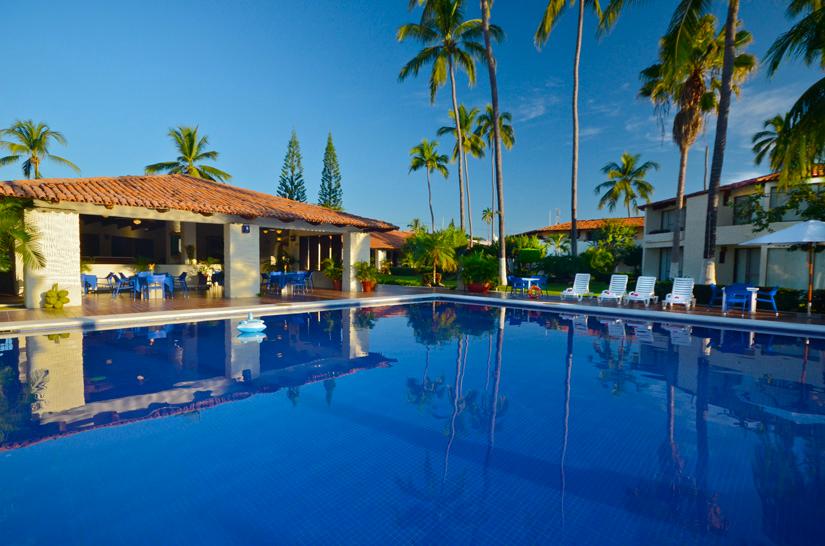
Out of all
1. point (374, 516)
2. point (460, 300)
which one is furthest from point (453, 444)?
point (460, 300)

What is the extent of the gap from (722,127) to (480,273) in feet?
33.0

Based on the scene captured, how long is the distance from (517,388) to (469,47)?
2025cm

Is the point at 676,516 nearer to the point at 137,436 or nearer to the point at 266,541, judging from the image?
the point at 266,541

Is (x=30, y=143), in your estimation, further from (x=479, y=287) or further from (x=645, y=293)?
(x=645, y=293)

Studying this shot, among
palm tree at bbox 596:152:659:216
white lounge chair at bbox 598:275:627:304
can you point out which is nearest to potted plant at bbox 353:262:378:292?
white lounge chair at bbox 598:275:627:304

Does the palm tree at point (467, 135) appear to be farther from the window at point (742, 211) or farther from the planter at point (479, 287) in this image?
the window at point (742, 211)

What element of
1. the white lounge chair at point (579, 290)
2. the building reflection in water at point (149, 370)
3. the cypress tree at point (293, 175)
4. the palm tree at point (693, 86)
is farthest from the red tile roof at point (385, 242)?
the building reflection in water at point (149, 370)

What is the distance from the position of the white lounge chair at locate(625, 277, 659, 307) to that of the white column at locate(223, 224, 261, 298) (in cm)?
1367

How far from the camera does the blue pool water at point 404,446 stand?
9.32 ft

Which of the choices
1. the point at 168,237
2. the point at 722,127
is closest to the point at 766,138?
the point at 722,127

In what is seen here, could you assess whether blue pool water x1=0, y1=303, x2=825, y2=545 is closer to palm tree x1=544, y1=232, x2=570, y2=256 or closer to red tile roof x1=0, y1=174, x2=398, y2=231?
red tile roof x1=0, y1=174, x2=398, y2=231

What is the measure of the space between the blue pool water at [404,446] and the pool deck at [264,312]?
5.80 feet

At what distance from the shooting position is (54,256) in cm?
1143

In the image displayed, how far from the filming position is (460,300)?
52.2 feet
